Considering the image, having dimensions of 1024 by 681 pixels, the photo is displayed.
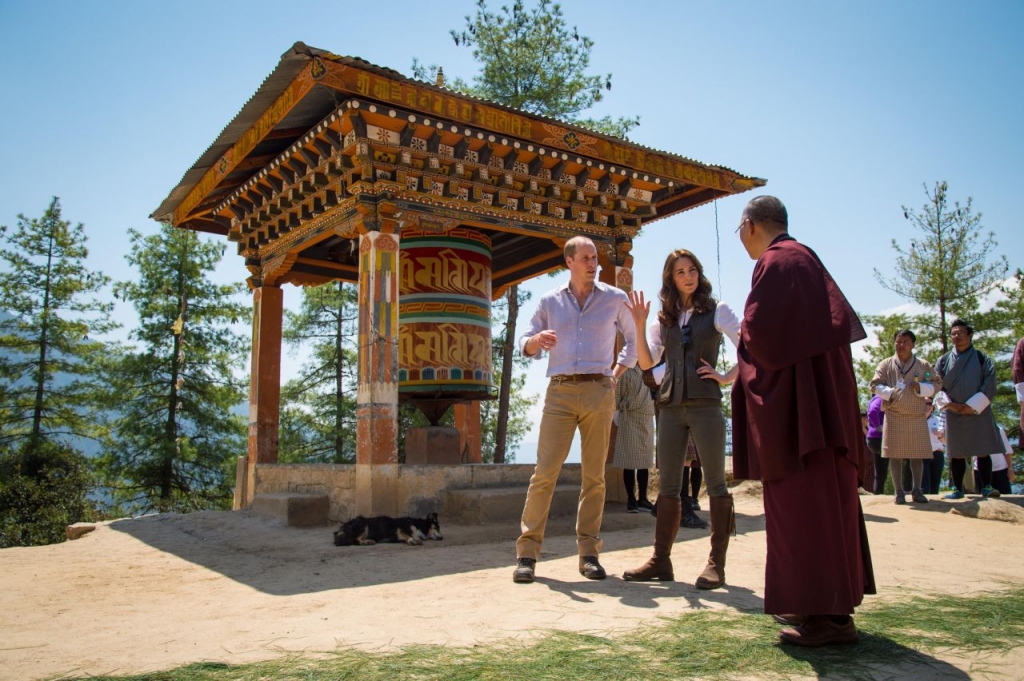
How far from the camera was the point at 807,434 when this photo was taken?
9.13 ft

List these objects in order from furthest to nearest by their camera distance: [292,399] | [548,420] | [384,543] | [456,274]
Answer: [292,399]
[456,274]
[384,543]
[548,420]

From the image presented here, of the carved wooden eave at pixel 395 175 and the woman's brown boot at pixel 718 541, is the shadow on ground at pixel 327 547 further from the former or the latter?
the carved wooden eave at pixel 395 175

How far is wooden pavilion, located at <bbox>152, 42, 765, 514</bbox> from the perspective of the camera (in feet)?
23.8

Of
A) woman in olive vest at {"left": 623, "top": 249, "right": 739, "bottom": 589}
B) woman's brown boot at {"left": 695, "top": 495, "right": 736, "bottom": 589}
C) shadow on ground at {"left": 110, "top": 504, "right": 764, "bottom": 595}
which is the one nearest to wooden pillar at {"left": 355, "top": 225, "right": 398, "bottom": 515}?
shadow on ground at {"left": 110, "top": 504, "right": 764, "bottom": 595}

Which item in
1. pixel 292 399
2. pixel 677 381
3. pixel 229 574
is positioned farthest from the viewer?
pixel 292 399

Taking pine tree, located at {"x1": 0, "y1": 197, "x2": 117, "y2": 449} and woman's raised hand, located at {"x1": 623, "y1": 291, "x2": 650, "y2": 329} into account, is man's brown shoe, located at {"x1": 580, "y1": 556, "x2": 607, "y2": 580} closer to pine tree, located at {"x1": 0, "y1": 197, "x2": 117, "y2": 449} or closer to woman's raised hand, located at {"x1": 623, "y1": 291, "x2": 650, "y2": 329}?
woman's raised hand, located at {"x1": 623, "y1": 291, "x2": 650, "y2": 329}

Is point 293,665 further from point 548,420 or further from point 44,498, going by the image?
point 44,498

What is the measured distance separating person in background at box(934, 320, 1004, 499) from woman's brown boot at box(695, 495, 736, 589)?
5206 mm

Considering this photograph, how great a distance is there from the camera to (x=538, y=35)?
63.0 feet

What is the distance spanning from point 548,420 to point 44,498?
58.7 feet

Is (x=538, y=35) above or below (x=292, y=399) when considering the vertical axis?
above

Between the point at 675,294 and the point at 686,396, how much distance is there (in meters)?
0.67

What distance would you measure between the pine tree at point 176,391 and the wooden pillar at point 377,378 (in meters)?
17.2

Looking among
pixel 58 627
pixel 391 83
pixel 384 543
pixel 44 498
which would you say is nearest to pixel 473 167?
pixel 391 83
